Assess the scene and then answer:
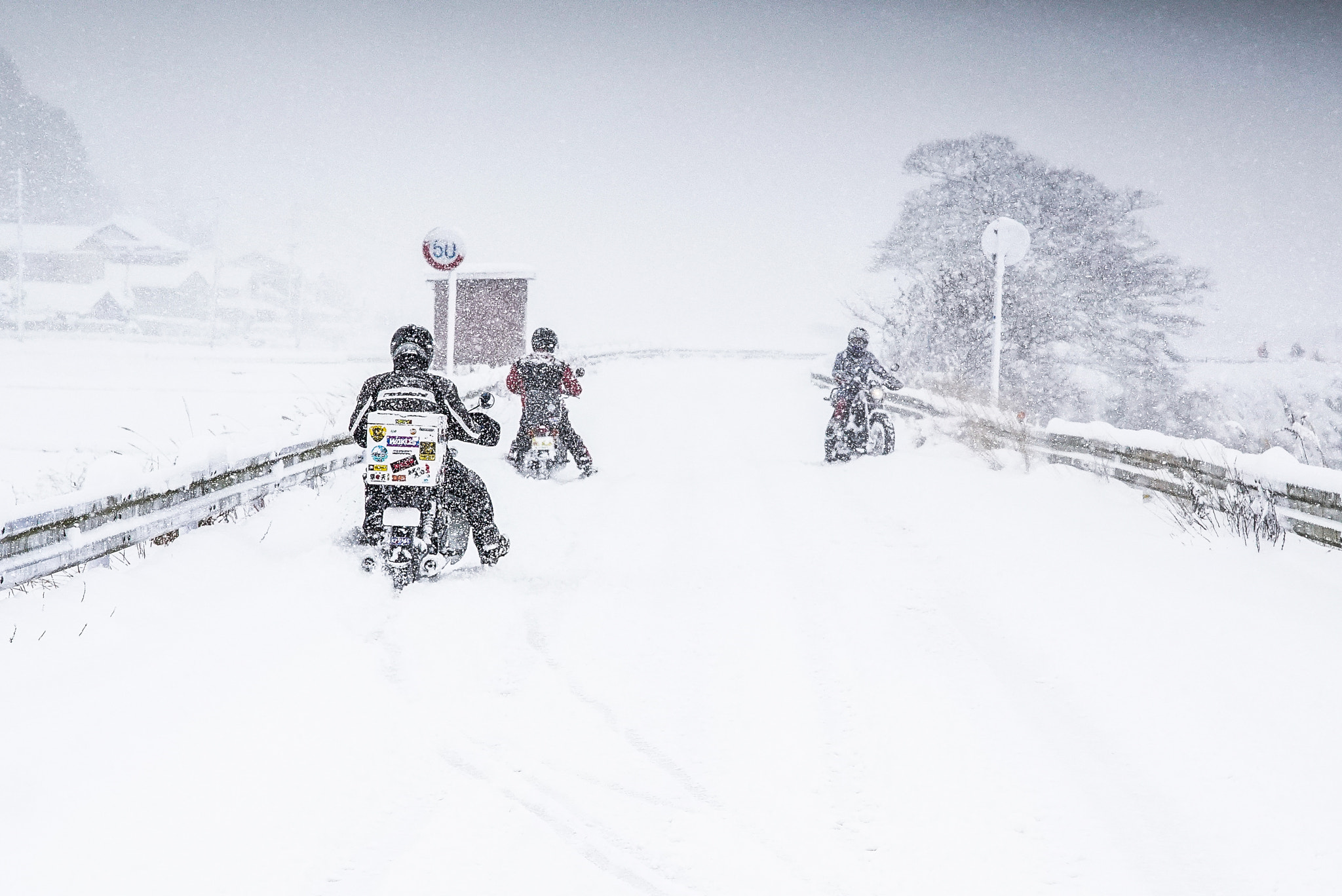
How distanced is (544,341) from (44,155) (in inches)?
3758

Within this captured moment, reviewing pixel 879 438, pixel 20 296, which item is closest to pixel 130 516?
pixel 879 438

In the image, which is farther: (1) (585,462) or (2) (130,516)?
(1) (585,462)

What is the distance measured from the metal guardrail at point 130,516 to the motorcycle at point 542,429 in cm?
269

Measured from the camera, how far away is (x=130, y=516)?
5.26 metres

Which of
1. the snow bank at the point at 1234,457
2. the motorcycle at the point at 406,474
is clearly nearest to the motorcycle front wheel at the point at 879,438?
the snow bank at the point at 1234,457

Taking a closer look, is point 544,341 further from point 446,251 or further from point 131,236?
point 131,236

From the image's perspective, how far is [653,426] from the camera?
15.6 m

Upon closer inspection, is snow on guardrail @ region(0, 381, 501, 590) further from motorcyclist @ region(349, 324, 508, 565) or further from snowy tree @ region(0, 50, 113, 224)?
snowy tree @ region(0, 50, 113, 224)

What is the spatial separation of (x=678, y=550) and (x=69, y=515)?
4.20 m

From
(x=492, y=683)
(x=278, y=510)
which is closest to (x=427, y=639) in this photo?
(x=492, y=683)

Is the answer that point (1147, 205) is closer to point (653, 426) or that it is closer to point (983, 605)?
point (653, 426)

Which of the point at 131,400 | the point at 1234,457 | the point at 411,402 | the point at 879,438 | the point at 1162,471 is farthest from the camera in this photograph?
the point at 131,400

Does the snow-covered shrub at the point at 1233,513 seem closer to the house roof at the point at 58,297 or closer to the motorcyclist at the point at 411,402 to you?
the motorcyclist at the point at 411,402

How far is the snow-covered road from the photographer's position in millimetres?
2789
